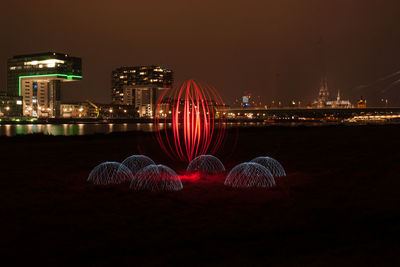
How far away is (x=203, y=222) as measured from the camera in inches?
382

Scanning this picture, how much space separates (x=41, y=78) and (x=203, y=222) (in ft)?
593

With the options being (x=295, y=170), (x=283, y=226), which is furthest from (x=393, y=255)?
(x=295, y=170)

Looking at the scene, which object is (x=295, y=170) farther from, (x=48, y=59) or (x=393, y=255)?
(x=48, y=59)

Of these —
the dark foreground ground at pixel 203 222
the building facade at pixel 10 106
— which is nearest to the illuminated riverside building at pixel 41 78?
the building facade at pixel 10 106

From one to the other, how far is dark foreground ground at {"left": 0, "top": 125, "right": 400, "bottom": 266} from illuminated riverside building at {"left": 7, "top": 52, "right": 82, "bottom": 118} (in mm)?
164497

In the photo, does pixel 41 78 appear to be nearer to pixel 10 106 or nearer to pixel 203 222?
pixel 10 106

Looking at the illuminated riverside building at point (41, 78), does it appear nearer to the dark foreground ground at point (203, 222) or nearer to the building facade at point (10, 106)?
the building facade at point (10, 106)

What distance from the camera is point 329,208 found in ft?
36.8

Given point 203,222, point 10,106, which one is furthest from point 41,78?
point 203,222

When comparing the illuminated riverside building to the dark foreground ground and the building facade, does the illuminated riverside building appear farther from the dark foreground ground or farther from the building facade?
the dark foreground ground

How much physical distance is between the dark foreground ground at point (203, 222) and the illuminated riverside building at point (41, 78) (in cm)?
16450

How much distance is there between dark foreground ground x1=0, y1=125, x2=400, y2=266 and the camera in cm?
730

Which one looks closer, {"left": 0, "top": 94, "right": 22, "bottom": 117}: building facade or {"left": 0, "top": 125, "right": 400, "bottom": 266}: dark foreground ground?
{"left": 0, "top": 125, "right": 400, "bottom": 266}: dark foreground ground

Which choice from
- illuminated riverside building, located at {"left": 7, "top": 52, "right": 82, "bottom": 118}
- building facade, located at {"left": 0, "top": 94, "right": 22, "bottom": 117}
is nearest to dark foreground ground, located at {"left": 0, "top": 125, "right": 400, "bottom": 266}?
building facade, located at {"left": 0, "top": 94, "right": 22, "bottom": 117}
